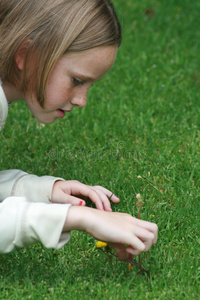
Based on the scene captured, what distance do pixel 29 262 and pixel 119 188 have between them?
0.66 meters

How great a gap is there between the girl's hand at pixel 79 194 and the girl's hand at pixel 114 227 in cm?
46

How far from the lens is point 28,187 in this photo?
246cm

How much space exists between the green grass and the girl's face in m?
0.53

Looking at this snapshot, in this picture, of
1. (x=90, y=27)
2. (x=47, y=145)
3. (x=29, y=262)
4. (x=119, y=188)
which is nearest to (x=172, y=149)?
(x=119, y=188)

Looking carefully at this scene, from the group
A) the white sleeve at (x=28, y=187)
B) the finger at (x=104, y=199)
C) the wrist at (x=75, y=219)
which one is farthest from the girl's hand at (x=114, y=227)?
the white sleeve at (x=28, y=187)

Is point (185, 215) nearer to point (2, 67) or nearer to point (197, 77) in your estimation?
point (2, 67)

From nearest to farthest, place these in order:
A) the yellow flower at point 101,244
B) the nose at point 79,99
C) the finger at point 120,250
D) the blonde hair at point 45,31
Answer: the finger at point 120,250
the yellow flower at point 101,244
the blonde hair at point 45,31
the nose at point 79,99

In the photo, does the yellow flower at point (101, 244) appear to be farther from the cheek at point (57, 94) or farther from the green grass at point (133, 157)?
the cheek at point (57, 94)

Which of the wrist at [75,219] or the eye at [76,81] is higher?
the eye at [76,81]

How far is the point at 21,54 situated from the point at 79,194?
2.16 ft

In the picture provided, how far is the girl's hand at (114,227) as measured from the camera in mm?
1839

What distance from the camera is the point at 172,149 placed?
2.93 m

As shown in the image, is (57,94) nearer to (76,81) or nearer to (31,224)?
(76,81)

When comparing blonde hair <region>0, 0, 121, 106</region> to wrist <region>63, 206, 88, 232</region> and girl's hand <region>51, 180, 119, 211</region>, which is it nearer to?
girl's hand <region>51, 180, 119, 211</region>
